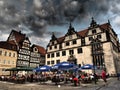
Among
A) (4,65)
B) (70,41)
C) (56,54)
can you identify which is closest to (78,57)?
(70,41)

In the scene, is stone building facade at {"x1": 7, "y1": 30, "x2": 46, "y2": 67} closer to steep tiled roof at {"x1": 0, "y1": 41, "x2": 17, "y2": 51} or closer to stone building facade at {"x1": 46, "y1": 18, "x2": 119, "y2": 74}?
steep tiled roof at {"x1": 0, "y1": 41, "x2": 17, "y2": 51}

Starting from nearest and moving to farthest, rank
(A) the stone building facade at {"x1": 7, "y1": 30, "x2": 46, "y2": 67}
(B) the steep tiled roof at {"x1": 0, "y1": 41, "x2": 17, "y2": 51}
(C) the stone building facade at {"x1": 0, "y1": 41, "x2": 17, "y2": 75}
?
(C) the stone building facade at {"x1": 0, "y1": 41, "x2": 17, "y2": 75} < (B) the steep tiled roof at {"x1": 0, "y1": 41, "x2": 17, "y2": 51} < (A) the stone building facade at {"x1": 7, "y1": 30, "x2": 46, "y2": 67}

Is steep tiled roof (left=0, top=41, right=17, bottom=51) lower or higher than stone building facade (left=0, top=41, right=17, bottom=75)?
higher

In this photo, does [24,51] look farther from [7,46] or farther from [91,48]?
[91,48]

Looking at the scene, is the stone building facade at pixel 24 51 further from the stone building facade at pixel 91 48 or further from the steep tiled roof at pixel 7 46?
the stone building facade at pixel 91 48

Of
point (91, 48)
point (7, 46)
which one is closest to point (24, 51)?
point (7, 46)

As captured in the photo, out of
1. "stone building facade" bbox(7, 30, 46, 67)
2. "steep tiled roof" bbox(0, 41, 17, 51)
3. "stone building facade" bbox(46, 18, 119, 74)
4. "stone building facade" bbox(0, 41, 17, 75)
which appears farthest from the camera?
"stone building facade" bbox(7, 30, 46, 67)

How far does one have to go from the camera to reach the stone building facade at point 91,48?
38875 mm

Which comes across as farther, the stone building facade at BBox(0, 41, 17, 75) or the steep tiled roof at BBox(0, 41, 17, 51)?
the steep tiled roof at BBox(0, 41, 17, 51)

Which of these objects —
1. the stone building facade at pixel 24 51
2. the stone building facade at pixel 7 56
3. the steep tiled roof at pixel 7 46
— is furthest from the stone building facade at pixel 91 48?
the steep tiled roof at pixel 7 46

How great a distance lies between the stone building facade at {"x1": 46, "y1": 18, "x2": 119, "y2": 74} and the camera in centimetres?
3888

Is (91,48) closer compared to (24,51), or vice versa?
(91,48)

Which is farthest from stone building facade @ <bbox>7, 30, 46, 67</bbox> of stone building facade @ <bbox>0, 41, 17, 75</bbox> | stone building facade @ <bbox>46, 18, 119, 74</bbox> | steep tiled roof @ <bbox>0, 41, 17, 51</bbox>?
stone building facade @ <bbox>46, 18, 119, 74</bbox>

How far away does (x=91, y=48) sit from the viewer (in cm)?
4247
